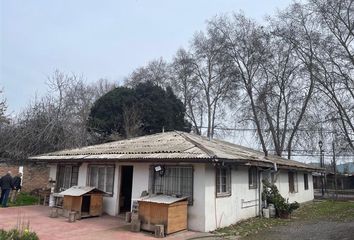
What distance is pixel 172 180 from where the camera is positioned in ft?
37.8

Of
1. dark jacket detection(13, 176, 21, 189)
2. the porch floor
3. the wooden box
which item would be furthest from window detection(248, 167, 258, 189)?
dark jacket detection(13, 176, 21, 189)

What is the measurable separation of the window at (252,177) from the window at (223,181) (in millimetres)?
2085

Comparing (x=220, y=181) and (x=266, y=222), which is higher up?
(x=220, y=181)

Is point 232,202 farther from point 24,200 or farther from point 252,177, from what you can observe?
point 24,200

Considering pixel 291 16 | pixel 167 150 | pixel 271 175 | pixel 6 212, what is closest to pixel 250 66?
pixel 291 16

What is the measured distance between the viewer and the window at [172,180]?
11.1 m

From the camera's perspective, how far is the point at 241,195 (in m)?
13.0

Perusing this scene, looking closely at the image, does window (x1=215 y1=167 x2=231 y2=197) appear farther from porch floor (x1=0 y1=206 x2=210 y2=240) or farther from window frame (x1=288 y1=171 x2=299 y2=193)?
window frame (x1=288 y1=171 x2=299 y2=193)

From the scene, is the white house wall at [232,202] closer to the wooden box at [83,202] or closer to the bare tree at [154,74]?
the wooden box at [83,202]

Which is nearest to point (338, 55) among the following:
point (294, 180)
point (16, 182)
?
point (294, 180)

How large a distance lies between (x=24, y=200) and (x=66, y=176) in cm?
317

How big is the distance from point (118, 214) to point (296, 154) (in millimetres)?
21328

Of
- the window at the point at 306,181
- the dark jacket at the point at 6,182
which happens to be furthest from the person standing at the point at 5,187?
the window at the point at 306,181

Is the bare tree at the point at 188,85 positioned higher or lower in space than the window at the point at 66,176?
higher
